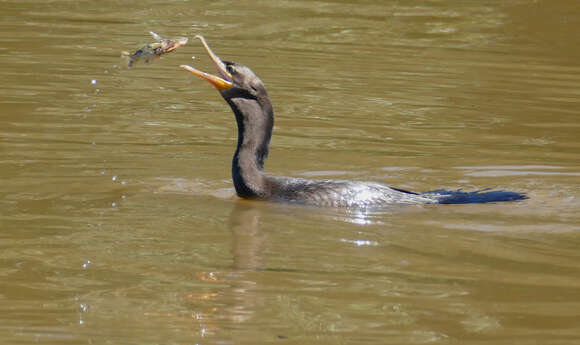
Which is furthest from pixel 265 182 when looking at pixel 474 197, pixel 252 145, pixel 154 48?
pixel 474 197

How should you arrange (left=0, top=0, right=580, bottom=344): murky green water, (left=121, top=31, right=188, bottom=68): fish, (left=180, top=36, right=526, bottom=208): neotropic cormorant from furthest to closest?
(left=121, top=31, right=188, bottom=68): fish, (left=180, top=36, right=526, bottom=208): neotropic cormorant, (left=0, top=0, right=580, bottom=344): murky green water

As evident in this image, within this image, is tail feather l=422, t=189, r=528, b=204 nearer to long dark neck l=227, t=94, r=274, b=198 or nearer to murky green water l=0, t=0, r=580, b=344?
murky green water l=0, t=0, r=580, b=344

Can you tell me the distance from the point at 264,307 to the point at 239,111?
3177 millimetres

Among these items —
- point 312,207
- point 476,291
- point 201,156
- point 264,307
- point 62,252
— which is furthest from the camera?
point 201,156

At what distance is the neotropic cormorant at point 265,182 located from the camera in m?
8.79

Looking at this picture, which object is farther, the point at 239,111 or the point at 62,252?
the point at 239,111

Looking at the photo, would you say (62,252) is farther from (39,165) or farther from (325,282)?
(39,165)

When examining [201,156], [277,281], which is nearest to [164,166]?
[201,156]

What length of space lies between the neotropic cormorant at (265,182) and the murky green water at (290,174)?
0.18m

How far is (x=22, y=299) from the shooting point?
6.09m

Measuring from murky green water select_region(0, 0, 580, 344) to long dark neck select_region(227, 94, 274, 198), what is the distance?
0.53 feet

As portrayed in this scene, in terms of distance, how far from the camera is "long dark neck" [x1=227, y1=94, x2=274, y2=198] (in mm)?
8961

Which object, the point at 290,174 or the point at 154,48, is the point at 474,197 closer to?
the point at 290,174

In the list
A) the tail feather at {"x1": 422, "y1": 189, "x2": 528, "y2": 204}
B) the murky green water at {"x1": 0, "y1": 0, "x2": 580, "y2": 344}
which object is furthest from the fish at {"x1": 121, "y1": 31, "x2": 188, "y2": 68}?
the tail feather at {"x1": 422, "y1": 189, "x2": 528, "y2": 204}
